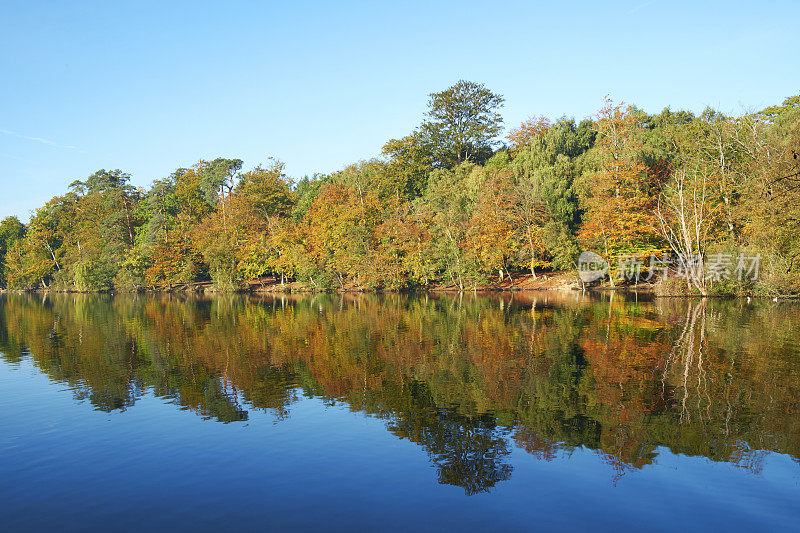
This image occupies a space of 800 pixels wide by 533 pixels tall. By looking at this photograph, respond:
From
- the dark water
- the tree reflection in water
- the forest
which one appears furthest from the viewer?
the forest

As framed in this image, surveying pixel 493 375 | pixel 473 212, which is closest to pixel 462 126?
pixel 473 212

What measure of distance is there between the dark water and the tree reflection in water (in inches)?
4.0

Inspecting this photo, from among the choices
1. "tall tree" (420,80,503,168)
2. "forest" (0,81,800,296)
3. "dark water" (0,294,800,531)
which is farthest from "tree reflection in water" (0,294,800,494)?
"tall tree" (420,80,503,168)

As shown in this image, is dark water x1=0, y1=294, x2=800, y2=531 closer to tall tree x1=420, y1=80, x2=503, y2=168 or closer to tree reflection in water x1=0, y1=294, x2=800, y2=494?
tree reflection in water x1=0, y1=294, x2=800, y2=494

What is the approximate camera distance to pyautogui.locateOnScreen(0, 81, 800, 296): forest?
51031mm

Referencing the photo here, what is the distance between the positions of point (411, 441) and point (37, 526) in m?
8.08

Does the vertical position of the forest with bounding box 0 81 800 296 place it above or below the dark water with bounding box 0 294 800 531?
above

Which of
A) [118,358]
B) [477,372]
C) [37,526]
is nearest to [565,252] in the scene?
[477,372]

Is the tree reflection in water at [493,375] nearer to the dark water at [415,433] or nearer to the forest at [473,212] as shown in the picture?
the dark water at [415,433]

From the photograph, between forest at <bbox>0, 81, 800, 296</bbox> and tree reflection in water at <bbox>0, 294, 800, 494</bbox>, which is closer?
tree reflection in water at <bbox>0, 294, 800, 494</bbox>

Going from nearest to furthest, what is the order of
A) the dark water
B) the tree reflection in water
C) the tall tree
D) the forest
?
the dark water
the tree reflection in water
the forest
the tall tree

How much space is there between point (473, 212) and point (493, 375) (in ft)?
167

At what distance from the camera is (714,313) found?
36250 mm

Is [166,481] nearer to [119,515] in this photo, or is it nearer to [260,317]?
[119,515]
